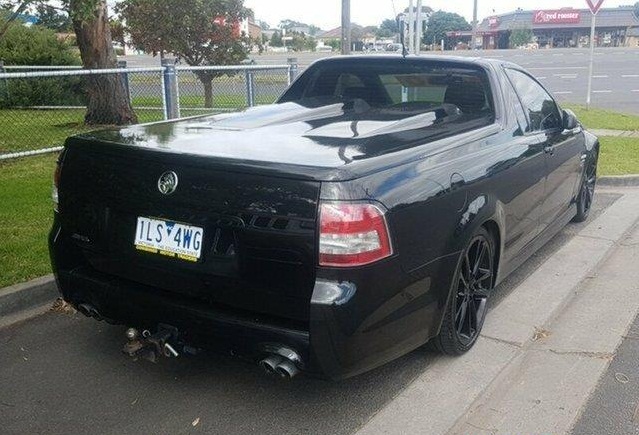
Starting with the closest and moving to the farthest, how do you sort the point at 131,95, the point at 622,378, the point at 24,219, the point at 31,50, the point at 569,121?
the point at 622,378, the point at 569,121, the point at 24,219, the point at 131,95, the point at 31,50

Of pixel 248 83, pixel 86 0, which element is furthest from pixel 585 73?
pixel 86 0

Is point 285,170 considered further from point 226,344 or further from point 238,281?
point 226,344

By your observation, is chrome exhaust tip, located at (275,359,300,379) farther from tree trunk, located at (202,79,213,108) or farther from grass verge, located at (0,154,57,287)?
tree trunk, located at (202,79,213,108)

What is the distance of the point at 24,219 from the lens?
5637 millimetres

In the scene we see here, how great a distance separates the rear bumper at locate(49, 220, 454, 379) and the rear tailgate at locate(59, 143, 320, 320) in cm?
6

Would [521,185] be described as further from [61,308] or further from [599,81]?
[599,81]

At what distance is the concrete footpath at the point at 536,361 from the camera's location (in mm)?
2979

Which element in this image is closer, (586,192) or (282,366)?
(282,366)

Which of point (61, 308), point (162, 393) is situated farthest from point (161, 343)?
point (61, 308)

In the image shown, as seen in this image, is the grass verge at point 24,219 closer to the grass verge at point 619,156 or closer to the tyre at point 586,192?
the tyre at point 586,192

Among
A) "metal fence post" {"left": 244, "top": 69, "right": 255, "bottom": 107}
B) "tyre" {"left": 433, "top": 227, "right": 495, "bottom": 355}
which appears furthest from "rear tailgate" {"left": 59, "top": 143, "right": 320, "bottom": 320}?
"metal fence post" {"left": 244, "top": 69, "right": 255, "bottom": 107}

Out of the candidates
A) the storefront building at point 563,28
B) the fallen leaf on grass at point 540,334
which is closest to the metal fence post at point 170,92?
the fallen leaf on grass at point 540,334

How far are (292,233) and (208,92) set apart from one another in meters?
11.4

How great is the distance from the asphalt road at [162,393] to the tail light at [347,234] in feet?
2.75
